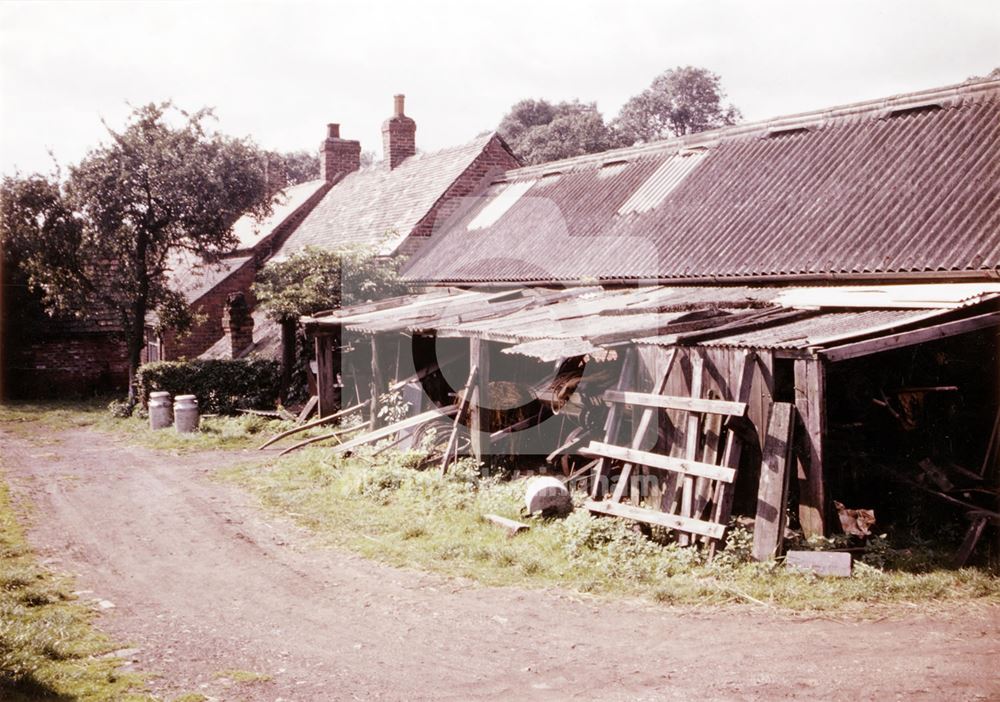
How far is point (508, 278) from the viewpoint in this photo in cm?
1641

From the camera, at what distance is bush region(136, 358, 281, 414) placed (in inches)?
760

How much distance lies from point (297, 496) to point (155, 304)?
40.7 ft

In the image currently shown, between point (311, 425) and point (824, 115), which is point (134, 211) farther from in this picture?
point (824, 115)

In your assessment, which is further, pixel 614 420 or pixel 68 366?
pixel 68 366

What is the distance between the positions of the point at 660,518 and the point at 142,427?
14.2 m

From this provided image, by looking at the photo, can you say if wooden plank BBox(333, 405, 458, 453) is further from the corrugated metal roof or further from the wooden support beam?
the corrugated metal roof

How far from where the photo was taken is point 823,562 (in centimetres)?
767

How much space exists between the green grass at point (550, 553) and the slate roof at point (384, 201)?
10.5 metres

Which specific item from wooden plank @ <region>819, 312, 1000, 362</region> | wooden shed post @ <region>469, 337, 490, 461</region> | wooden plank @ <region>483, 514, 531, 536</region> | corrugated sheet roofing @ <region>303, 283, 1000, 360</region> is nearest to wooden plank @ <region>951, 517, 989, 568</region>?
wooden plank @ <region>819, 312, 1000, 362</region>

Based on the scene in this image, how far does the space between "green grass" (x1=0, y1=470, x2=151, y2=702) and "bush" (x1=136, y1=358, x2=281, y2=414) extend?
11.3 m

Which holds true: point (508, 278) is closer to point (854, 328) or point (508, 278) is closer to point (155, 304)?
point (854, 328)

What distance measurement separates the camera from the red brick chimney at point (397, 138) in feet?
89.1

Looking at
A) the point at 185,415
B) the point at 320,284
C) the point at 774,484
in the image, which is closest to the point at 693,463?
the point at 774,484

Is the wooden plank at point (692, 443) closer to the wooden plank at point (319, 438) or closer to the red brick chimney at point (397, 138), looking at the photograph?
the wooden plank at point (319, 438)
